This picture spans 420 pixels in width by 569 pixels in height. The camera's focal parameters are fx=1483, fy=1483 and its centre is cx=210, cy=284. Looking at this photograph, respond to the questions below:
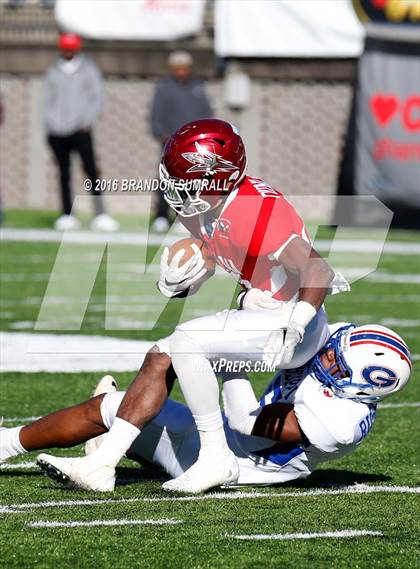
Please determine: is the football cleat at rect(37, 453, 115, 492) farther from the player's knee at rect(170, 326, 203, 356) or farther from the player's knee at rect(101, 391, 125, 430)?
the player's knee at rect(170, 326, 203, 356)

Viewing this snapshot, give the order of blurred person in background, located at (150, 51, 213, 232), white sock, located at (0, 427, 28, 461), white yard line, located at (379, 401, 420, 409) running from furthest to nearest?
blurred person in background, located at (150, 51, 213, 232) < white yard line, located at (379, 401, 420, 409) < white sock, located at (0, 427, 28, 461)

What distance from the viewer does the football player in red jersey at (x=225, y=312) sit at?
4.76 meters

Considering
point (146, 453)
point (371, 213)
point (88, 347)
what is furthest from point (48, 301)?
point (371, 213)

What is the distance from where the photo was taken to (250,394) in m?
5.04

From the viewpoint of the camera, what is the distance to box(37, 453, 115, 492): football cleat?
15.7ft

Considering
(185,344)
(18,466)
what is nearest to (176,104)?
(18,466)

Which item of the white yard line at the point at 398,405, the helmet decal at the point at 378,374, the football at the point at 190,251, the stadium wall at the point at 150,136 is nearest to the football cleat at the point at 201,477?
the helmet decal at the point at 378,374

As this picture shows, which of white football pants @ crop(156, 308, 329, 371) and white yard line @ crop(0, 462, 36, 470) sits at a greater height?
white football pants @ crop(156, 308, 329, 371)

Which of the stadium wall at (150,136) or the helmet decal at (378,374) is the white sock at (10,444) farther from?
the stadium wall at (150,136)

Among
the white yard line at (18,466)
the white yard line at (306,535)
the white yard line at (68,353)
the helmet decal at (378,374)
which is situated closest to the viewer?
the white yard line at (306,535)

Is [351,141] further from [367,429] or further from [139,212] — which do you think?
[367,429]

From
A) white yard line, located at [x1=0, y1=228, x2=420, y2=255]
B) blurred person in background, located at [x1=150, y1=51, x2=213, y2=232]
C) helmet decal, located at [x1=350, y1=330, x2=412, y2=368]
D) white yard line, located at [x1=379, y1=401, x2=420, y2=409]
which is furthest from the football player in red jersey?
blurred person in background, located at [x1=150, y1=51, x2=213, y2=232]

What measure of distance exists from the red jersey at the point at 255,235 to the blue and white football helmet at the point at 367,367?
0.27 m

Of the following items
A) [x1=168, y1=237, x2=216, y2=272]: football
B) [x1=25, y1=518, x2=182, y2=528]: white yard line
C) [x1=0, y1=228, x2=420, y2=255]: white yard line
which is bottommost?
[x1=0, y1=228, x2=420, y2=255]: white yard line
